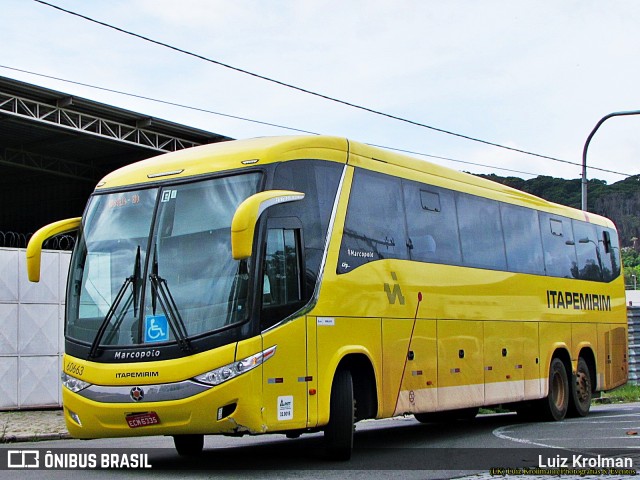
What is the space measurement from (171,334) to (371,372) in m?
2.95

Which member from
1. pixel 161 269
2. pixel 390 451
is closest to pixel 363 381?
pixel 390 451

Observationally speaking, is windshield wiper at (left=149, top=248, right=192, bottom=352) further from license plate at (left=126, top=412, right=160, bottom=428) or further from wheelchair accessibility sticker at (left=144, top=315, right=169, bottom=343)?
license plate at (left=126, top=412, right=160, bottom=428)

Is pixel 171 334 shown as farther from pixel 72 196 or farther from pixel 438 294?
pixel 72 196

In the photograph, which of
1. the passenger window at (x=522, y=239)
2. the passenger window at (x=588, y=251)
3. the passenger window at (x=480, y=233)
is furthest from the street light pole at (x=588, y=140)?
the passenger window at (x=480, y=233)

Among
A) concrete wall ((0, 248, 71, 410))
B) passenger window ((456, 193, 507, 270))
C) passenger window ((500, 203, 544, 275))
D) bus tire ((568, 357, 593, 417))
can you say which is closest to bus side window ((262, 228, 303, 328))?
passenger window ((456, 193, 507, 270))

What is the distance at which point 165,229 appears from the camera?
11.1m

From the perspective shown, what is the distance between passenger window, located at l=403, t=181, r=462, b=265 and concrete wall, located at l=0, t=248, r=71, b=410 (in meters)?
9.78

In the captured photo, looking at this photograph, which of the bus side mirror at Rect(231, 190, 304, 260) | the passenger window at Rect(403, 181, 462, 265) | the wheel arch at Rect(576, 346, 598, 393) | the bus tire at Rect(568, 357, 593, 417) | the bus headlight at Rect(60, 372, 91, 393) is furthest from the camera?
the wheel arch at Rect(576, 346, 598, 393)

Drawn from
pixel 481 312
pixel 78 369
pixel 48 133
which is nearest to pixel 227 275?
pixel 78 369

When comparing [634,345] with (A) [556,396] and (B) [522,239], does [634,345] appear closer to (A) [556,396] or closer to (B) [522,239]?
(A) [556,396]

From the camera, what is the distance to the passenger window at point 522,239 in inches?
665

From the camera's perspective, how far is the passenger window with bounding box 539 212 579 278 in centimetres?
1850

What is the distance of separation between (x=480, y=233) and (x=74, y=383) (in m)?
7.29

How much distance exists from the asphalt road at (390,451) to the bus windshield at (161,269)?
1600 millimetres
